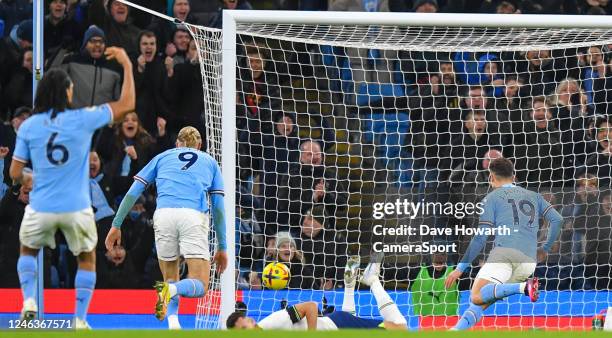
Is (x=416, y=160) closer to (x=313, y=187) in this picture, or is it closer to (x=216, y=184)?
(x=313, y=187)

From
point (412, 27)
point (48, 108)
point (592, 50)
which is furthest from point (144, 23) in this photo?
point (48, 108)

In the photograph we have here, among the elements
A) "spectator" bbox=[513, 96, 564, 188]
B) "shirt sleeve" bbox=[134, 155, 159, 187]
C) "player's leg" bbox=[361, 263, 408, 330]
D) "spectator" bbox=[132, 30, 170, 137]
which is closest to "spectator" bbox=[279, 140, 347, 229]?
"spectator" bbox=[132, 30, 170, 137]

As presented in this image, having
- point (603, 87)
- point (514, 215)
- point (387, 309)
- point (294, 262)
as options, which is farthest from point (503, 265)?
point (603, 87)

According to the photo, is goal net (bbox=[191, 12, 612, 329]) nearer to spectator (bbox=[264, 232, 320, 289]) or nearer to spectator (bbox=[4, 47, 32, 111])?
spectator (bbox=[264, 232, 320, 289])

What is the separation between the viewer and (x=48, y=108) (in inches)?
284

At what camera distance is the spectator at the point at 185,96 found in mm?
12336

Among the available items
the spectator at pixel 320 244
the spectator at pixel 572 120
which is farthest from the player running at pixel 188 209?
the spectator at pixel 572 120

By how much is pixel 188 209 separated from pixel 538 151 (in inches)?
147

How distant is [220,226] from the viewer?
971 centimetres

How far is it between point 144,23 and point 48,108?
18.3 ft

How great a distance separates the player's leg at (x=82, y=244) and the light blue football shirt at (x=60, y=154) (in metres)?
0.05

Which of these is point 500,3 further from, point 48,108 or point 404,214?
point 48,108

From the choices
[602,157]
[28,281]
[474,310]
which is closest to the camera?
[28,281]

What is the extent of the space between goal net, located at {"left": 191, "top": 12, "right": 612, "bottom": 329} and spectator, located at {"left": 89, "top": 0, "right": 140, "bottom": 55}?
102cm
